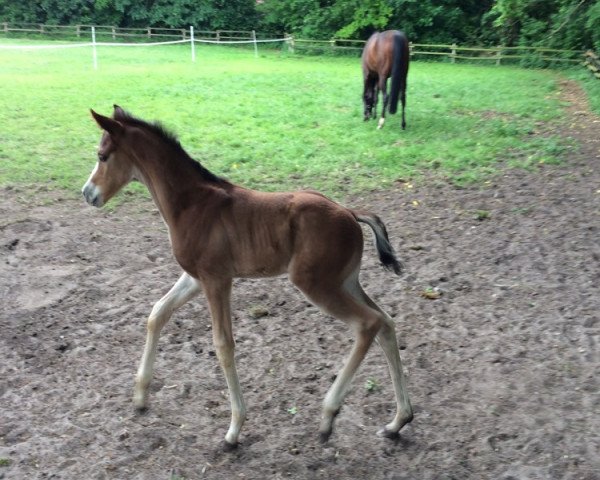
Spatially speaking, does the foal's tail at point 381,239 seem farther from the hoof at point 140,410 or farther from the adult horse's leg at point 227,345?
the hoof at point 140,410

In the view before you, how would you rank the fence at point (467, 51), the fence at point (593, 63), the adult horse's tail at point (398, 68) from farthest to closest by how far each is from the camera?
the fence at point (467, 51)
the fence at point (593, 63)
the adult horse's tail at point (398, 68)

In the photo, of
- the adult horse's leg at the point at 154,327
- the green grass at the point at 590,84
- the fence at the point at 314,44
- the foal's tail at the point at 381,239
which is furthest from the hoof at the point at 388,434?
the fence at the point at 314,44

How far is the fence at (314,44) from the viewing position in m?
25.9

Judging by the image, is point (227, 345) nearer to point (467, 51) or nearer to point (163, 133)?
point (163, 133)

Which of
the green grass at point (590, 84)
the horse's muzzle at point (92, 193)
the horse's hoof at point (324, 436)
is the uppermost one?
the horse's muzzle at point (92, 193)

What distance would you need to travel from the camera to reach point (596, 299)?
525cm

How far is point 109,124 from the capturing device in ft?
11.4

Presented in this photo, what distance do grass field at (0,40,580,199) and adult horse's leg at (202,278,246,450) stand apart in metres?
4.80

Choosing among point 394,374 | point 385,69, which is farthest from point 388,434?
point 385,69

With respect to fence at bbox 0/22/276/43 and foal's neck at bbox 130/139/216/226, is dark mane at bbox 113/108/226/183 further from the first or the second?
fence at bbox 0/22/276/43

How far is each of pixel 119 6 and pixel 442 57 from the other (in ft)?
67.6

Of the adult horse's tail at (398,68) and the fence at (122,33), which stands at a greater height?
the fence at (122,33)

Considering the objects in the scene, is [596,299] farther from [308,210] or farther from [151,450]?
[151,450]

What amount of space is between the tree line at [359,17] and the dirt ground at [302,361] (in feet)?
63.1
